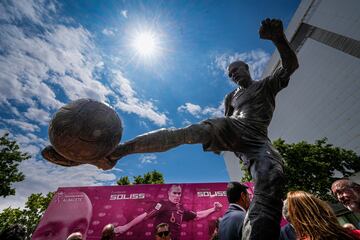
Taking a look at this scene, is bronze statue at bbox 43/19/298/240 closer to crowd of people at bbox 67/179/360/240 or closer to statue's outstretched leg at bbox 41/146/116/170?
statue's outstretched leg at bbox 41/146/116/170

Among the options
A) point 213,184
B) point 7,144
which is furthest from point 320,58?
point 7,144

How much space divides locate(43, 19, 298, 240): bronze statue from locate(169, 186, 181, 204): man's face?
775 centimetres

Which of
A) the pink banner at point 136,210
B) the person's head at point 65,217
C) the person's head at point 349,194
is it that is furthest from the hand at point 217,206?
the person's head at point 349,194

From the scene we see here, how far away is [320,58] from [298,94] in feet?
12.6

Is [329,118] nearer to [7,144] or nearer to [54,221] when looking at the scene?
[54,221]

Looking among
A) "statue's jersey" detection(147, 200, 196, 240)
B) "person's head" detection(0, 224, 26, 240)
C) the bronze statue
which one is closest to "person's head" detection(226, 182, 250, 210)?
the bronze statue

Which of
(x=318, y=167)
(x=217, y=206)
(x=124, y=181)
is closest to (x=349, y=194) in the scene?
(x=217, y=206)

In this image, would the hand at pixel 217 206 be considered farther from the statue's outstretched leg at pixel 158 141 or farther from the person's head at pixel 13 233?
the statue's outstretched leg at pixel 158 141

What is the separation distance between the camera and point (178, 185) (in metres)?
9.91

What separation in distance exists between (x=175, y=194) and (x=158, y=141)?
27.7 feet

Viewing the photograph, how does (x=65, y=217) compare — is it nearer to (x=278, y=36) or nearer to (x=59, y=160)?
(x=59, y=160)

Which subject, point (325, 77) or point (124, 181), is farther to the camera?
point (124, 181)

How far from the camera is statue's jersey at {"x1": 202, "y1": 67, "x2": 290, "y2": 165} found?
2215 mm

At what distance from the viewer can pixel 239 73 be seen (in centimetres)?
288
